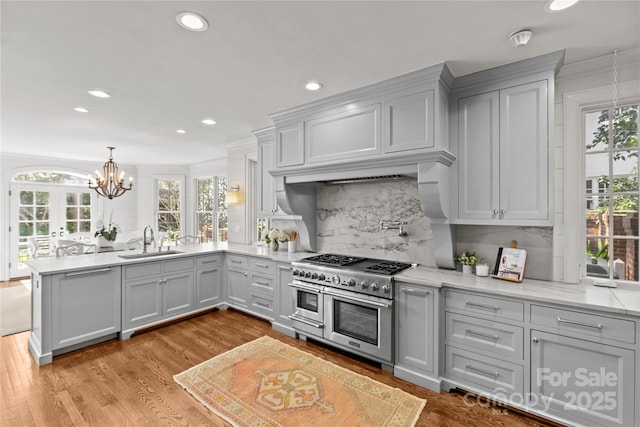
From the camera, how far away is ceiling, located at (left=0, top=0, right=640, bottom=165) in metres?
1.73

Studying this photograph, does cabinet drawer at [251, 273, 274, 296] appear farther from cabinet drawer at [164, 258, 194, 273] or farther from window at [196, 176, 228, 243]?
window at [196, 176, 228, 243]

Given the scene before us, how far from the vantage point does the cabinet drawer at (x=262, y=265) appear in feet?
12.0

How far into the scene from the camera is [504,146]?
2.43m

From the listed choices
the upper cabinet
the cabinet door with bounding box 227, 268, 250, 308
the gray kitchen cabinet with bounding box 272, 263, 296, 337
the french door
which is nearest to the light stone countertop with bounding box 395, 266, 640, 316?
the upper cabinet

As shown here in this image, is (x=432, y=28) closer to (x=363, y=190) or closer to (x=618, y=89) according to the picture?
(x=618, y=89)

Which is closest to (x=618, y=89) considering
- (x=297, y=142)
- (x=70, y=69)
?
(x=297, y=142)

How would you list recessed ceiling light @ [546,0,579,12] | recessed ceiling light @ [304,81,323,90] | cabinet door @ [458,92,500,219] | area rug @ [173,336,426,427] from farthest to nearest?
recessed ceiling light @ [304,81,323,90], cabinet door @ [458,92,500,219], area rug @ [173,336,426,427], recessed ceiling light @ [546,0,579,12]

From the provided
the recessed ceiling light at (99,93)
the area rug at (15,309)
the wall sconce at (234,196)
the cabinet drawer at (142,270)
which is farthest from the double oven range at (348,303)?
the area rug at (15,309)

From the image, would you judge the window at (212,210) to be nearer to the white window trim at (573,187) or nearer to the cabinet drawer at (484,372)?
the cabinet drawer at (484,372)

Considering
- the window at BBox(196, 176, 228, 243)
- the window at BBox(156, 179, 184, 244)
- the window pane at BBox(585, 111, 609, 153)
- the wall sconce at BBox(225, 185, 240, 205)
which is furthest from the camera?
the window at BBox(156, 179, 184, 244)

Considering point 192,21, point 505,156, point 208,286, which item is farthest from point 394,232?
point 208,286

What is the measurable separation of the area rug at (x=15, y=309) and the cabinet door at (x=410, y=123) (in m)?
4.83

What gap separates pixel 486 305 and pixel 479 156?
49.2 inches

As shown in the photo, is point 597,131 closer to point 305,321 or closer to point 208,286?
point 305,321
